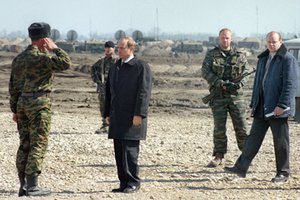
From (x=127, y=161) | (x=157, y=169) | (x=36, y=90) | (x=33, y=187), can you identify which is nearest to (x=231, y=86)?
(x=157, y=169)

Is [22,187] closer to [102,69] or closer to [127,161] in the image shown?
[127,161]

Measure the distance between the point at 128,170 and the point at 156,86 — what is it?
22.7 metres

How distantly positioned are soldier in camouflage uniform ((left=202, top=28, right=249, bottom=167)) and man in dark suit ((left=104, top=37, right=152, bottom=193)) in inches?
85.6

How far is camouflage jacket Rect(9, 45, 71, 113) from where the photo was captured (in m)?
8.17

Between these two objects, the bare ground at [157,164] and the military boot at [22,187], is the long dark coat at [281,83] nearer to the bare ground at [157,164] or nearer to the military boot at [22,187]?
the bare ground at [157,164]

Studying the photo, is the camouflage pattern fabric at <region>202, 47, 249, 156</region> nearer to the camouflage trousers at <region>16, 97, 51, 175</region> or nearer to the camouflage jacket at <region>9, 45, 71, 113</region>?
the camouflage jacket at <region>9, 45, 71, 113</region>

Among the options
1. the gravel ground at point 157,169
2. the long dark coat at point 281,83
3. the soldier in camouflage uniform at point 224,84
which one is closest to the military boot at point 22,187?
the gravel ground at point 157,169

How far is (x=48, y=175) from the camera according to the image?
989cm

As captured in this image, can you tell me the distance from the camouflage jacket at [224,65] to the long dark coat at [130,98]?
2205 mm

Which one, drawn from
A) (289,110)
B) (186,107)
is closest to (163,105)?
(186,107)

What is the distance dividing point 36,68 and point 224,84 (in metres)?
3.04

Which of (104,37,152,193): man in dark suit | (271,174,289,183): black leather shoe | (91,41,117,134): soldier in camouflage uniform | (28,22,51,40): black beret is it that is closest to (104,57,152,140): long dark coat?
(104,37,152,193): man in dark suit

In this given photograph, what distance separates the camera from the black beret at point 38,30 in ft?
27.0

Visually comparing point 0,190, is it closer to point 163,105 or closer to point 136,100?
point 136,100
